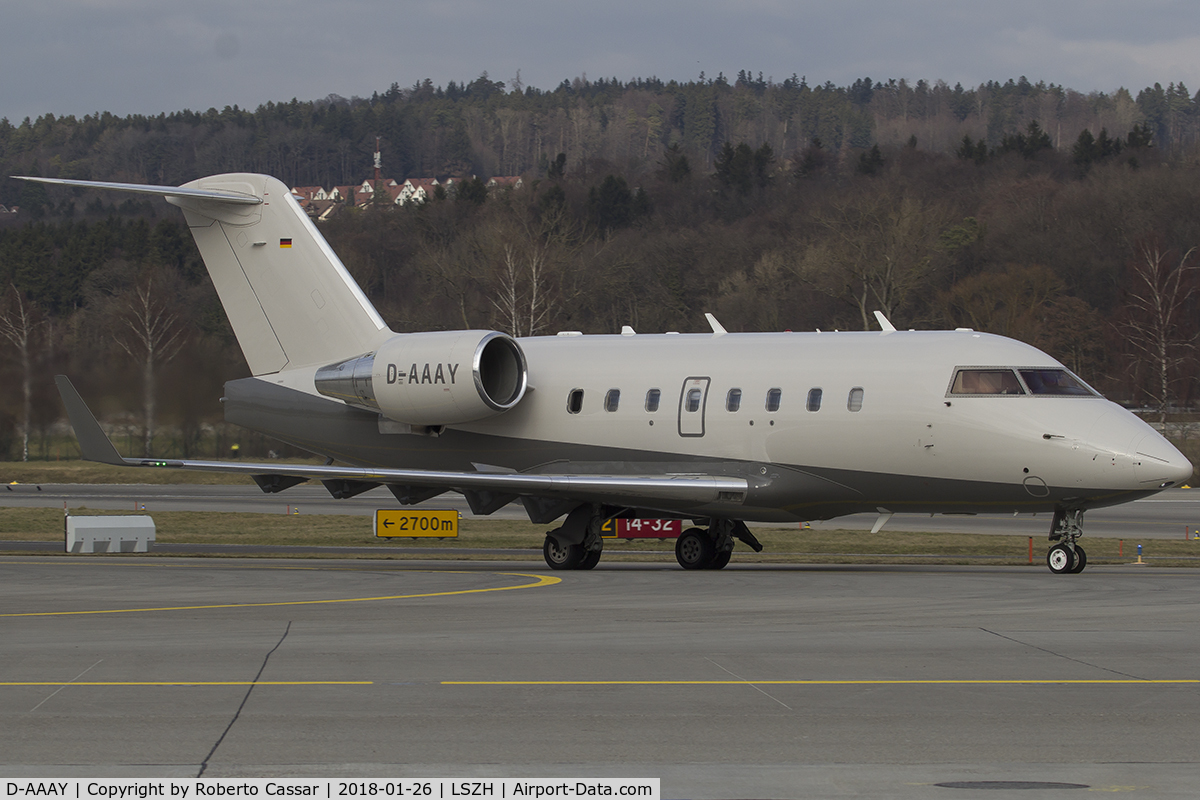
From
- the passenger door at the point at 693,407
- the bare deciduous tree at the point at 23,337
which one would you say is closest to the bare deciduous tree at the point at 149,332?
the bare deciduous tree at the point at 23,337

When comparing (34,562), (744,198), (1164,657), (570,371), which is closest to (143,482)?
(34,562)

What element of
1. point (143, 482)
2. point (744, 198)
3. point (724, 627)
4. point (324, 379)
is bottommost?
point (143, 482)

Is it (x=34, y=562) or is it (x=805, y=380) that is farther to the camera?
(x=34, y=562)

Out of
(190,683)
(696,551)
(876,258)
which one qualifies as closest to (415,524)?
(696,551)

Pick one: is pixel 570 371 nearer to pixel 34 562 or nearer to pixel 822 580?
pixel 822 580

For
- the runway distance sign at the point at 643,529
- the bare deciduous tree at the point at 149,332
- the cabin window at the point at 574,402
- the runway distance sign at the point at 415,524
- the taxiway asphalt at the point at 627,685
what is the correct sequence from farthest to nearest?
1. the bare deciduous tree at the point at 149,332
2. the runway distance sign at the point at 415,524
3. the runway distance sign at the point at 643,529
4. the cabin window at the point at 574,402
5. the taxiway asphalt at the point at 627,685

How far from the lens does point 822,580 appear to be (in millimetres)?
22812

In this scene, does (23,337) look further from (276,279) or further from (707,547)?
(707,547)

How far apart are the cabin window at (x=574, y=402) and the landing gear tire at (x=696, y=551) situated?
10.5 feet

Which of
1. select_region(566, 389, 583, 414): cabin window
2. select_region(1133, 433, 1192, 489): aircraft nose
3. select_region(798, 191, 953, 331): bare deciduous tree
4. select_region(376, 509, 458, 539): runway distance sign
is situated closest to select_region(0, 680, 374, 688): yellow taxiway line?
select_region(1133, 433, 1192, 489): aircraft nose

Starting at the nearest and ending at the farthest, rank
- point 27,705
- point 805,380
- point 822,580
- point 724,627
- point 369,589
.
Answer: point 27,705
point 724,627
point 369,589
point 822,580
point 805,380

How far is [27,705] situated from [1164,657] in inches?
419

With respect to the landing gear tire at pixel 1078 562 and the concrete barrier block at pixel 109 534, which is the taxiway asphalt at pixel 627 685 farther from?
the concrete barrier block at pixel 109 534

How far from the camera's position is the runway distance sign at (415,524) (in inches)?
1339
